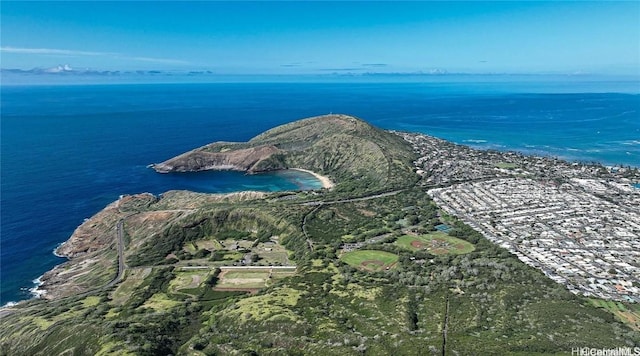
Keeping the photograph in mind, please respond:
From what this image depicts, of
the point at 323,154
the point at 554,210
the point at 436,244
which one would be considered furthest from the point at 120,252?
the point at 554,210

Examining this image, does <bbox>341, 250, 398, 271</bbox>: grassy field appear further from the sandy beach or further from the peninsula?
the sandy beach

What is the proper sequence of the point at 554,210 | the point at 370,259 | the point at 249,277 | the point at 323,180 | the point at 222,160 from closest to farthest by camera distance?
the point at 249,277
the point at 370,259
the point at 554,210
the point at 323,180
the point at 222,160

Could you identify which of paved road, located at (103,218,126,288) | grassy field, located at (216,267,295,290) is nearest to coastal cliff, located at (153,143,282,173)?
paved road, located at (103,218,126,288)

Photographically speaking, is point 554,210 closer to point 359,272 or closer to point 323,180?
point 359,272

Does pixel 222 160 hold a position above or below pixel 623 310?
above

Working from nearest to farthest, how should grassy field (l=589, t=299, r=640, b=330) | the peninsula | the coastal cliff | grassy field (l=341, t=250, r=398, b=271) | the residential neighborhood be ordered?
the peninsula < grassy field (l=589, t=299, r=640, b=330) < the residential neighborhood < grassy field (l=341, t=250, r=398, b=271) < the coastal cliff

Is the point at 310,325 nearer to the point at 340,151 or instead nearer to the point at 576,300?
the point at 576,300

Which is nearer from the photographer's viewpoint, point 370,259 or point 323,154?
point 370,259
